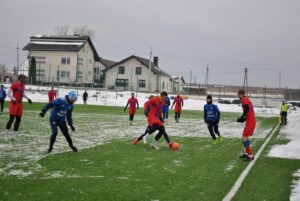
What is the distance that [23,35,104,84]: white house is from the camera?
71.2 metres

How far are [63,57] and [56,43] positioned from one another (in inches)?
136

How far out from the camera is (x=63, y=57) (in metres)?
75.4

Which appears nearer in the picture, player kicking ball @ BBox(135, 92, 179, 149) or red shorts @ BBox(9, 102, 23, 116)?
player kicking ball @ BBox(135, 92, 179, 149)

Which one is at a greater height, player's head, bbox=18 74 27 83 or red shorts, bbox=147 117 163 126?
player's head, bbox=18 74 27 83

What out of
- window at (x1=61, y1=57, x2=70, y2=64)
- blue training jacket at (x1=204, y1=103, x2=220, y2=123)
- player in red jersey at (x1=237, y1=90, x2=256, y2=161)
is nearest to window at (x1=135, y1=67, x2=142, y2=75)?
window at (x1=61, y1=57, x2=70, y2=64)

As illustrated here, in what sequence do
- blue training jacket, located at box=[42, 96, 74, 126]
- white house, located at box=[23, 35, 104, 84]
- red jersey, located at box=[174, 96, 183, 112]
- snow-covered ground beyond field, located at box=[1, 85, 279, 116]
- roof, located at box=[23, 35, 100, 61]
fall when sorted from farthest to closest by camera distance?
roof, located at box=[23, 35, 100, 61], white house, located at box=[23, 35, 104, 84], snow-covered ground beyond field, located at box=[1, 85, 279, 116], red jersey, located at box=[174, 96, 183, 112], blue training jacket, located at box=[42, 96, 74, 126]

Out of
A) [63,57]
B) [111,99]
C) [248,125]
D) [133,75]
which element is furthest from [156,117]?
[133,75]

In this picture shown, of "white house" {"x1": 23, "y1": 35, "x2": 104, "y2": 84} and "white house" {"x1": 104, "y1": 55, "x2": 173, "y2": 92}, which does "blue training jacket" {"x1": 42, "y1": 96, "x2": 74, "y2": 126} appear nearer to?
"white house" {"x1": 23, "y1": 35, "x2": 104, "y2": 84}

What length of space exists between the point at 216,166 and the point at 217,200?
3.62 metres

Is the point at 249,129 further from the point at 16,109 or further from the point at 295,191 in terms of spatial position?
the point at 16,109

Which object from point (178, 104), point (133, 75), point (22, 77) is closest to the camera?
point (22, 77)

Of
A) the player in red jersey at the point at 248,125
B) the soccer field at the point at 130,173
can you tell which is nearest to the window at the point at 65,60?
the soccer field at the point at 130,173

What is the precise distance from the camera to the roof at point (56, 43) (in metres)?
75.3

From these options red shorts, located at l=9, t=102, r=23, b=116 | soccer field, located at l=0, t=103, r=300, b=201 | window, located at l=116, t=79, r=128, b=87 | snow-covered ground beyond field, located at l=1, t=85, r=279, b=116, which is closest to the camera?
soccer field, located at l=0, t=103, r=300, b=201
